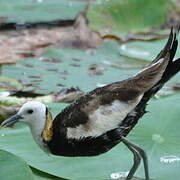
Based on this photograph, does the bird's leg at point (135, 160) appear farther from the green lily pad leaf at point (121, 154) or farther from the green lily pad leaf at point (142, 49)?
the green lily pad leaf at point (142, 49)

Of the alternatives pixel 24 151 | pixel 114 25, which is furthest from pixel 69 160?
pixel 114 25

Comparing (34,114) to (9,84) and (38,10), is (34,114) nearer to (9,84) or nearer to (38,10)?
(9,84)

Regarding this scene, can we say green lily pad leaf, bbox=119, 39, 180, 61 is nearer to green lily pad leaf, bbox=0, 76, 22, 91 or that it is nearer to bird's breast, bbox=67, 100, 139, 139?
green lily pad leaf, bbox=0, 76, 22, 91

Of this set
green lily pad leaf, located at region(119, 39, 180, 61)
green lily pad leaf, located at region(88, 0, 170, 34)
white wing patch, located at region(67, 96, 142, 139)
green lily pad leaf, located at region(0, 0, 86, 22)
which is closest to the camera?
white wing patch, located at region(67, 96, 142, 139)

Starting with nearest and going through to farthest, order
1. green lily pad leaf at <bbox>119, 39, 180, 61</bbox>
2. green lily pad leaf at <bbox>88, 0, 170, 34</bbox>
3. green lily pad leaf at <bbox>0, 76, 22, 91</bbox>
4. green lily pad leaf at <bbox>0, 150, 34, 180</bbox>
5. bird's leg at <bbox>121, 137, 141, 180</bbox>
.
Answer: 1. green lily pad leaf at <bbox>0, 150, 34, 180</bbox>
2. bird's leg at <bbox>121, 137, 141, 180</bbox>
3. green lily pad leaf at <bbox>0, 76, 22, 91</bbox>
4. green lily pad leaf at <bbox>119, 39, 180, 61</bbox>
5. green lily pad leaf at <bbox>88, 0, 170, 34</bbox>

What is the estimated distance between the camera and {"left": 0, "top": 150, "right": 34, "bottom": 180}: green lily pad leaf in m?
3.32

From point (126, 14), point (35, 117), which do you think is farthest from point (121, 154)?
point (126, 14)

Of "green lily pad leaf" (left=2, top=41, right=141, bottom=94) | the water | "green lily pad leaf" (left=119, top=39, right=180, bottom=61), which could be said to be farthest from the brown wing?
"green lily pad leaf" (left=119, top=39, right=180, bottom=61)

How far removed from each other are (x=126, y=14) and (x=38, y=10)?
80cm

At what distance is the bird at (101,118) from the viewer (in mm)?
3549

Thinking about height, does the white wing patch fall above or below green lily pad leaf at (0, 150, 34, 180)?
above

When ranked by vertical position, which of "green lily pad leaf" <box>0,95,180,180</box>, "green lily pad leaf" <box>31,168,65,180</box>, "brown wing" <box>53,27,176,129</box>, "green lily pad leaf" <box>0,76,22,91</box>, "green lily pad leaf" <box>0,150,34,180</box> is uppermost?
"brown wing" <box>53,27,176,129</box>

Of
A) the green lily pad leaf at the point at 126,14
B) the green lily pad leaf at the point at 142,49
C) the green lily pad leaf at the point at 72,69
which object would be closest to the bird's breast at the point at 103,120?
the green lily pad leaf at the point at 72,69

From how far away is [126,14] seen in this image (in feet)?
22.0
